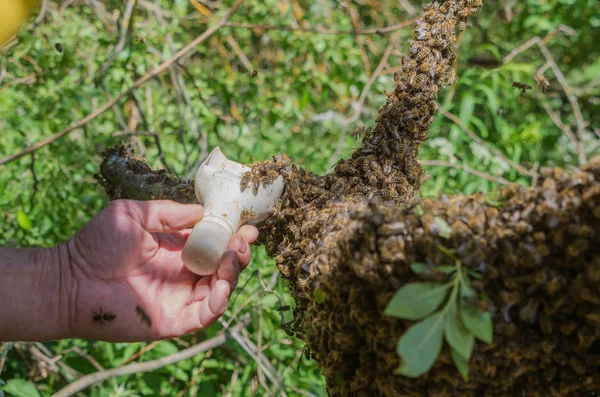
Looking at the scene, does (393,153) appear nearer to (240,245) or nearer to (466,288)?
(240,245)

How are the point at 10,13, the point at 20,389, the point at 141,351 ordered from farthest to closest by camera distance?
the point at 141,351 < the point at 20,389 < the point at 10,13

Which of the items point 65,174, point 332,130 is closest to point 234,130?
A: point 332,130

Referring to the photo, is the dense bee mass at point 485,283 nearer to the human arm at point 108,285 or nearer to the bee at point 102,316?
the human arm at point 108,285

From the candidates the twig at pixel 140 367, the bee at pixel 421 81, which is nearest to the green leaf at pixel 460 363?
the bee at pixel 421 81

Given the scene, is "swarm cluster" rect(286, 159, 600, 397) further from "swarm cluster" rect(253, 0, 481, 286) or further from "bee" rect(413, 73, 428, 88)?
"bee" rect(413, 73, 428, 88)

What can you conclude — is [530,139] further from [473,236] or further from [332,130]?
[473,236]

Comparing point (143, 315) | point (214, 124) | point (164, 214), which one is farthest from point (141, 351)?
point (214, 124)
